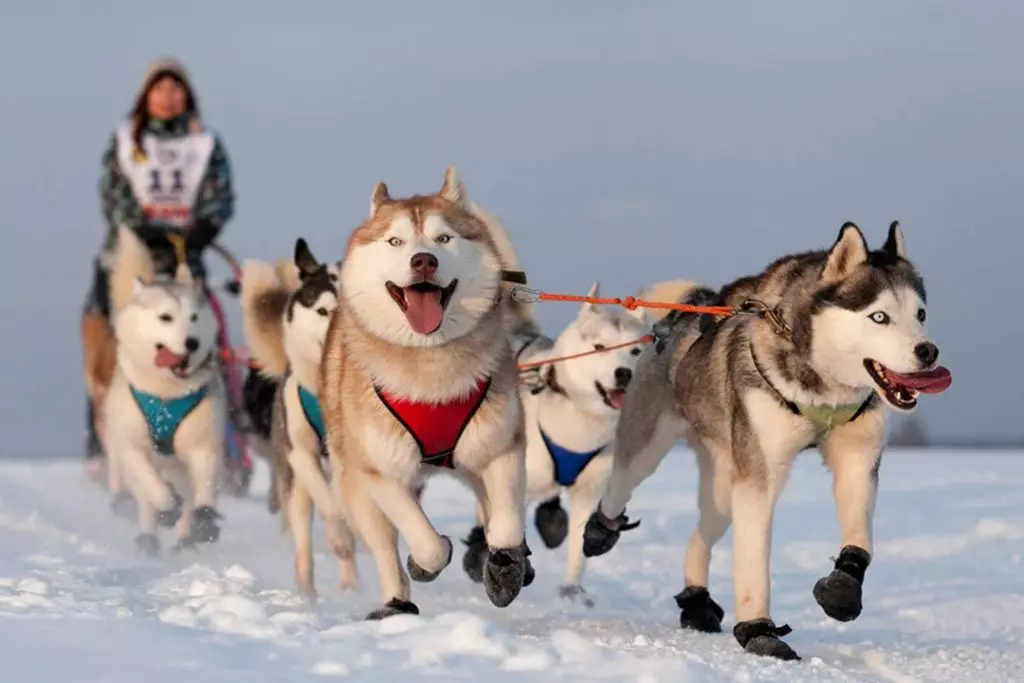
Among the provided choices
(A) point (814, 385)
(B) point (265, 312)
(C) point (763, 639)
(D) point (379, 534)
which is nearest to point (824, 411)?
(A) point (814, 385)

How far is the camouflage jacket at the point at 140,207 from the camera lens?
793 cm

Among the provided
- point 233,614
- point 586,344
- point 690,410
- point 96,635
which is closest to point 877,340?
point 690,410

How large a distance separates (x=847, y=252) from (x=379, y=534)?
58.6 inches

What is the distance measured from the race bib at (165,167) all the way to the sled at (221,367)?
28cm

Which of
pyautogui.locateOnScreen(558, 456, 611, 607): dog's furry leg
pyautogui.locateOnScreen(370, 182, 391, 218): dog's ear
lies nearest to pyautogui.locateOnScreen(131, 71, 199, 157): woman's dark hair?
pyautogui.locateOnScreen(558, 456, 611, 607): dog's furry leg

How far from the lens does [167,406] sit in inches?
271

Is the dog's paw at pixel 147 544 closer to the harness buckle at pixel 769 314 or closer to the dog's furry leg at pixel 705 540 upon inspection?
the dog's furry leg at pixel 705 540

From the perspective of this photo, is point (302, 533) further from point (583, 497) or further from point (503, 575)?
point (503, 575)

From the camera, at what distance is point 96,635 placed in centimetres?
326

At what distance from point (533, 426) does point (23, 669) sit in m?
3.72

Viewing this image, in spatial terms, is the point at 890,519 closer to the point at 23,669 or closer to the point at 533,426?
the point at 533,426

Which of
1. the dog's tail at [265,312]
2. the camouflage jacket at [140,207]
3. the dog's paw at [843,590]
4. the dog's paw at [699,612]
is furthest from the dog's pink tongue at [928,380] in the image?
the camouflage jacket at [140,207]

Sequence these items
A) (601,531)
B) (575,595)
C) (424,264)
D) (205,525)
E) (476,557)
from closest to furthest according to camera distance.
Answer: (424,264) → (476,557) → (601,531) → (575,595) → (205,525)

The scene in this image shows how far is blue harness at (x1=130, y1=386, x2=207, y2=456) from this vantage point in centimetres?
689
